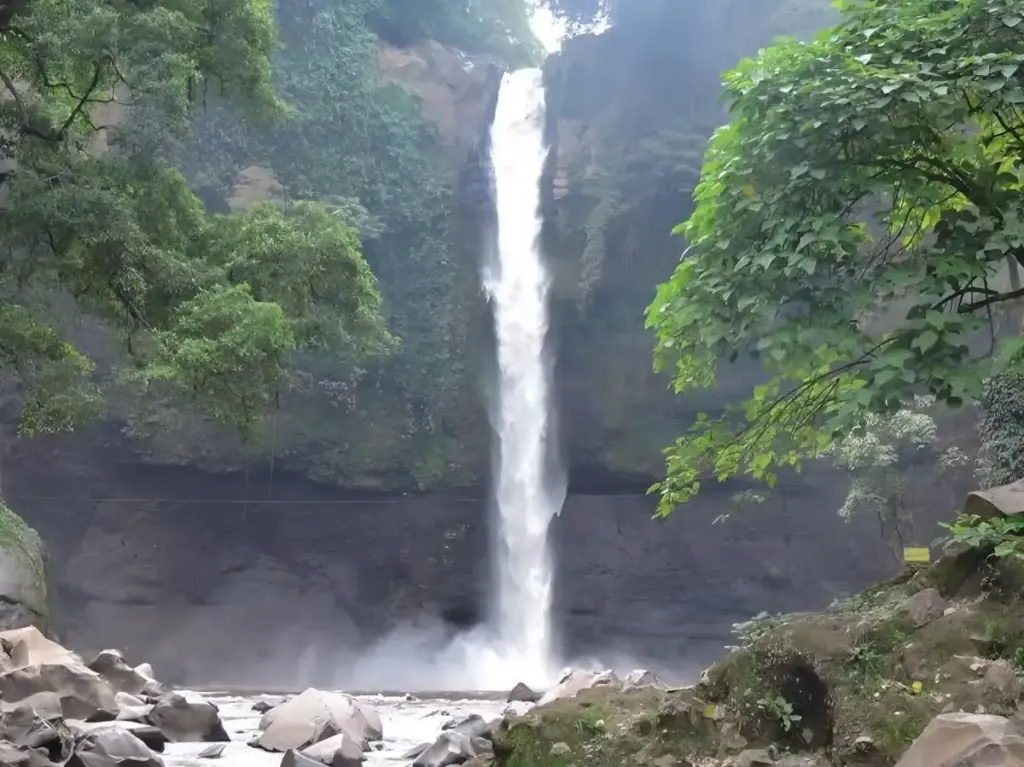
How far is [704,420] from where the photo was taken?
16.3 feet

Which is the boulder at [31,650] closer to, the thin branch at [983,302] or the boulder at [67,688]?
the boulder at [67,688]

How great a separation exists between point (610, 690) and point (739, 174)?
278 centimetres

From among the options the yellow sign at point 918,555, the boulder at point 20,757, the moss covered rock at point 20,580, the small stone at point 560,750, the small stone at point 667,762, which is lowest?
the small stone at point 667,762

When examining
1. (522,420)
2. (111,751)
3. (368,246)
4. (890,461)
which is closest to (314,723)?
(111,751)

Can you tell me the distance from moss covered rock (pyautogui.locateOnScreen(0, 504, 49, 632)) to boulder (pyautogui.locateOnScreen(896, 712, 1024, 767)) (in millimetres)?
11681

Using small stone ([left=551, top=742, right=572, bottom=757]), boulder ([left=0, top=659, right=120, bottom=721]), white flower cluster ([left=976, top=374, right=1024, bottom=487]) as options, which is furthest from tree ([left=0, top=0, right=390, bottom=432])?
white flower cluster ([left=976, top=374, right=1024, bottom=487])

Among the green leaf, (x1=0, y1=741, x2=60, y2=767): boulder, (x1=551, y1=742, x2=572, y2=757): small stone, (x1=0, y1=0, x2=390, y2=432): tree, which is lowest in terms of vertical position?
(x1=551, y1=742, x2=572, y2=757): small stone

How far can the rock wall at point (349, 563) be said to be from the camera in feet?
71.6

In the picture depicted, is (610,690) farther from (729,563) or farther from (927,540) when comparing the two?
(729,563)

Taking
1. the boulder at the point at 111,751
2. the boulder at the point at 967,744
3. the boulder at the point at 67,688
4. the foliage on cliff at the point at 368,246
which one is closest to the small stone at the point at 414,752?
the boulder at the point at 111,751

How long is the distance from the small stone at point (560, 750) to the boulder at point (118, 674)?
869cm

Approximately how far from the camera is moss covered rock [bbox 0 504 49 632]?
39.4 feet

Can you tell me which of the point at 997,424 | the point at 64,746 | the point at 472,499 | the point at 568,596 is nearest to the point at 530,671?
the point at 568,596

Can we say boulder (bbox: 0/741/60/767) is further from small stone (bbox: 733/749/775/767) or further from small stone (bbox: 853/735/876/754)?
small stone (bbox: 853/735/876/754)
